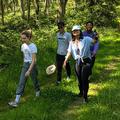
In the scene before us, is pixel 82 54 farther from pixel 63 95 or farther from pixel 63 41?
pixel 63 41

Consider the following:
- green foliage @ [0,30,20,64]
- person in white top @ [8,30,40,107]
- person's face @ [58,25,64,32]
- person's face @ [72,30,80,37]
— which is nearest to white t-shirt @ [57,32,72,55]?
person's face @ [58,25,64,32]

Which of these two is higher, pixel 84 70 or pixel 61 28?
pixel 61 28

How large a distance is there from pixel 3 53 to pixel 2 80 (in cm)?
409

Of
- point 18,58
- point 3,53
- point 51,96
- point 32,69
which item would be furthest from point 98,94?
point 3,53

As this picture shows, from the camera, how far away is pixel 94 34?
1273cm

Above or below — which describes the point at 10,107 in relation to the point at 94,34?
below

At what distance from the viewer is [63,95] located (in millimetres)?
11805

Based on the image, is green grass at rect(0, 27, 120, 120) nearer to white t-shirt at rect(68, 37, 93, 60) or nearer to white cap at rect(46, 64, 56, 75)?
white cap at rect(46, 64, 56, 75)

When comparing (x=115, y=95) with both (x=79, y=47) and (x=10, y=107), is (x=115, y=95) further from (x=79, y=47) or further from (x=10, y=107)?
(x=10, y=107)

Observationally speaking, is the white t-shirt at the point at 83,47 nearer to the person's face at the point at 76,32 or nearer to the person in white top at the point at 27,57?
the person's face at the point at 76,32

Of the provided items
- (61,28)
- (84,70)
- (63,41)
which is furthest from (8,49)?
(84,70)

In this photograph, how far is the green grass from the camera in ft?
33.0

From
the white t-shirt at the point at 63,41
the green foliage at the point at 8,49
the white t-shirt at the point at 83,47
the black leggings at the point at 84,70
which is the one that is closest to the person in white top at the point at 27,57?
the white t-shirt at the point at 83,47

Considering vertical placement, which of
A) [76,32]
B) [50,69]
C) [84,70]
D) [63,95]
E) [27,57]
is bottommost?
[50,69]
